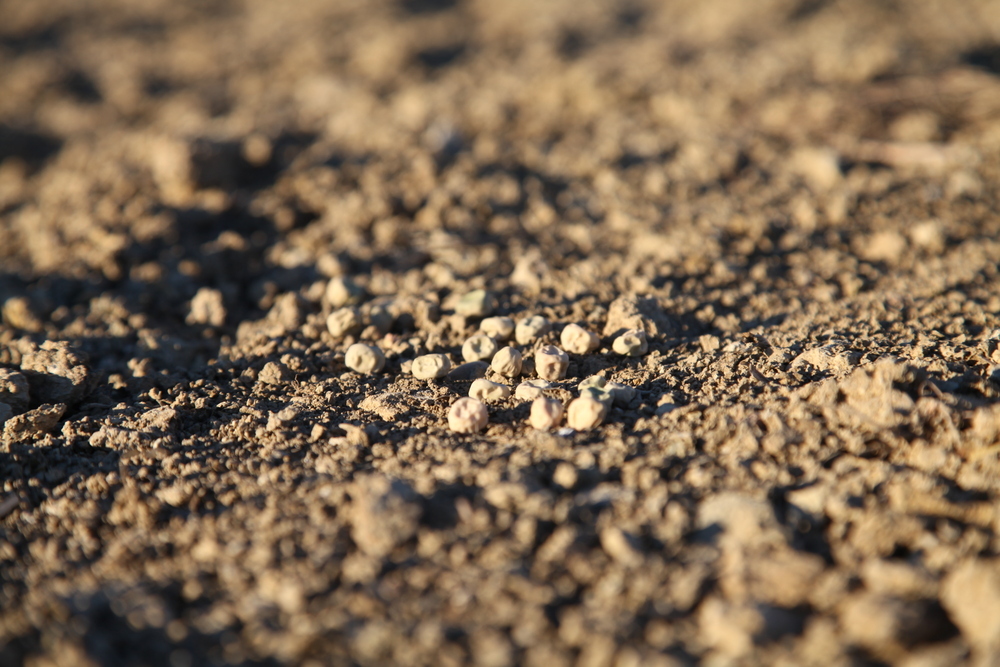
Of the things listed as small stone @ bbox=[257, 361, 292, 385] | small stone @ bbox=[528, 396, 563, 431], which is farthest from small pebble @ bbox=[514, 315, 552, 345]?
small stone @ bbox=[257, 361, 292, 385]

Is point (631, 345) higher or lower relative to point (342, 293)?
lower

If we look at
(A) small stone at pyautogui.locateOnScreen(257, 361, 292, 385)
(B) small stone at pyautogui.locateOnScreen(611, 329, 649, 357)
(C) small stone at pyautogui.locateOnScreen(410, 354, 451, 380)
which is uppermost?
(A) small stone at pyautogui.locateOnScreen(257, 361, 292, 385)

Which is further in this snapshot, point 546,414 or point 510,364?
point 510,364

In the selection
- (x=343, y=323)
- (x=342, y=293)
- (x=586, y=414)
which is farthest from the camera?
(x=342, y=293)

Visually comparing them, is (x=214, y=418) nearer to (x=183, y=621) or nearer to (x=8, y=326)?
(x=183, y=621)

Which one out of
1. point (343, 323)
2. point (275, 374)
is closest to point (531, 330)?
point (343, 323)

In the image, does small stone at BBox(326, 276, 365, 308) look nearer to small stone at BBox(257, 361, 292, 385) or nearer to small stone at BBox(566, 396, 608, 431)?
small stone at BBox(257, 361, 292, 385)

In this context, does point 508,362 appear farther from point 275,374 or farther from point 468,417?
point 275,374
